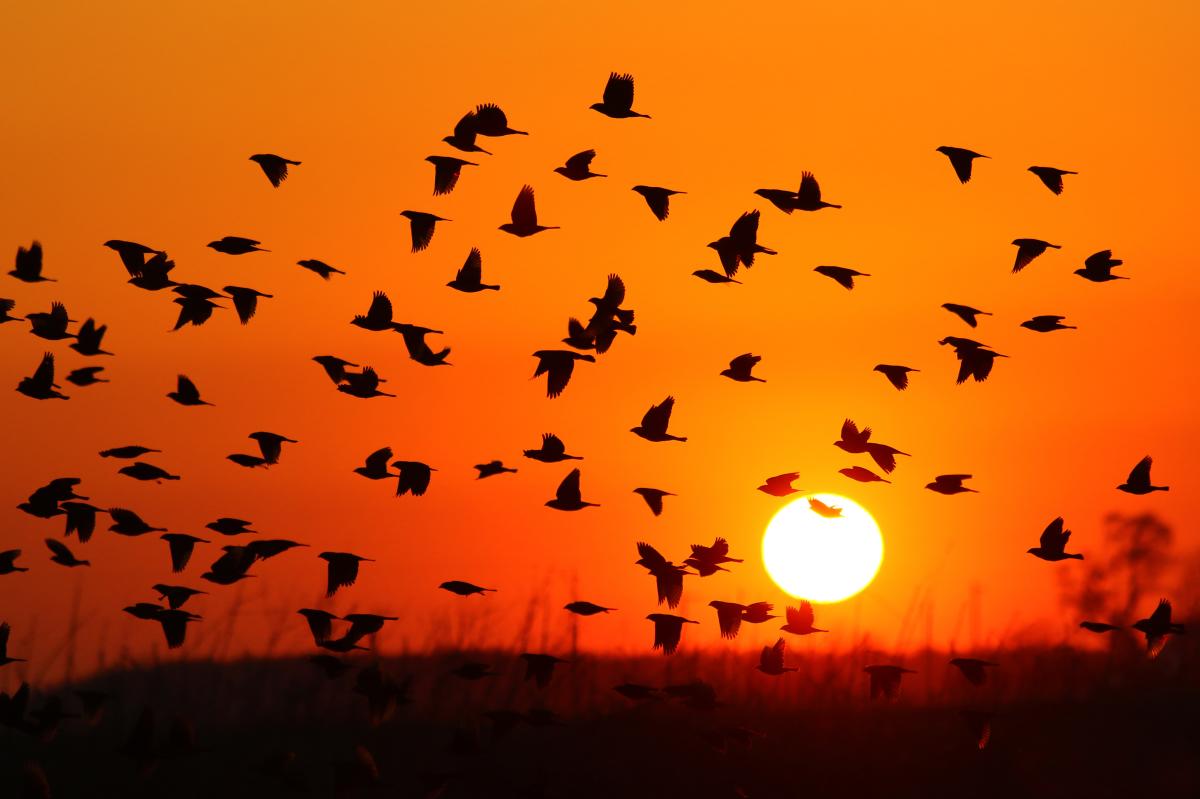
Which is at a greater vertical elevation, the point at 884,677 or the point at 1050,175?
the point at 1050,175

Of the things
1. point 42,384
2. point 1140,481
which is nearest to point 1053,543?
point 1140,481

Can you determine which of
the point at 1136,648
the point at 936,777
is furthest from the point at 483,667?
the point at 1136,648

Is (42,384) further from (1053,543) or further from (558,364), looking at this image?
(1053,543)

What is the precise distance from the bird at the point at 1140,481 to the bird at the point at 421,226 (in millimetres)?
8704

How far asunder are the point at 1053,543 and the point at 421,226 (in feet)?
27.5

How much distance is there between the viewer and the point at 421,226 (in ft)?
66.9

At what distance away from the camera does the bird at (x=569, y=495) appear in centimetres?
1981

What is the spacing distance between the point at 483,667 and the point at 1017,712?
12.3m

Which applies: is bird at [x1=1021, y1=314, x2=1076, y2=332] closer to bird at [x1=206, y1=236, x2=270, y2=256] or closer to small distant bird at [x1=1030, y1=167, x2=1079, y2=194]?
small distant bird at [x1=1030, y1=167, x2=1079, y2=194]

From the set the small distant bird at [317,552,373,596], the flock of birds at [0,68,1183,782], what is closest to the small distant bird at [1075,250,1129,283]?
the flock of birds at [0,68,1183,782]

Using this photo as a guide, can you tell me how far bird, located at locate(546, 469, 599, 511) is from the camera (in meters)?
19.8

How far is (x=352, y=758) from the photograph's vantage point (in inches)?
1100

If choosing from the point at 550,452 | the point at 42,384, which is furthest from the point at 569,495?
the point at 42,384

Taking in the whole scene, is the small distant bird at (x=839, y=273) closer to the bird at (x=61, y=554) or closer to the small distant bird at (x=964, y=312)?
the small distant bird at (x=964, y=312)
